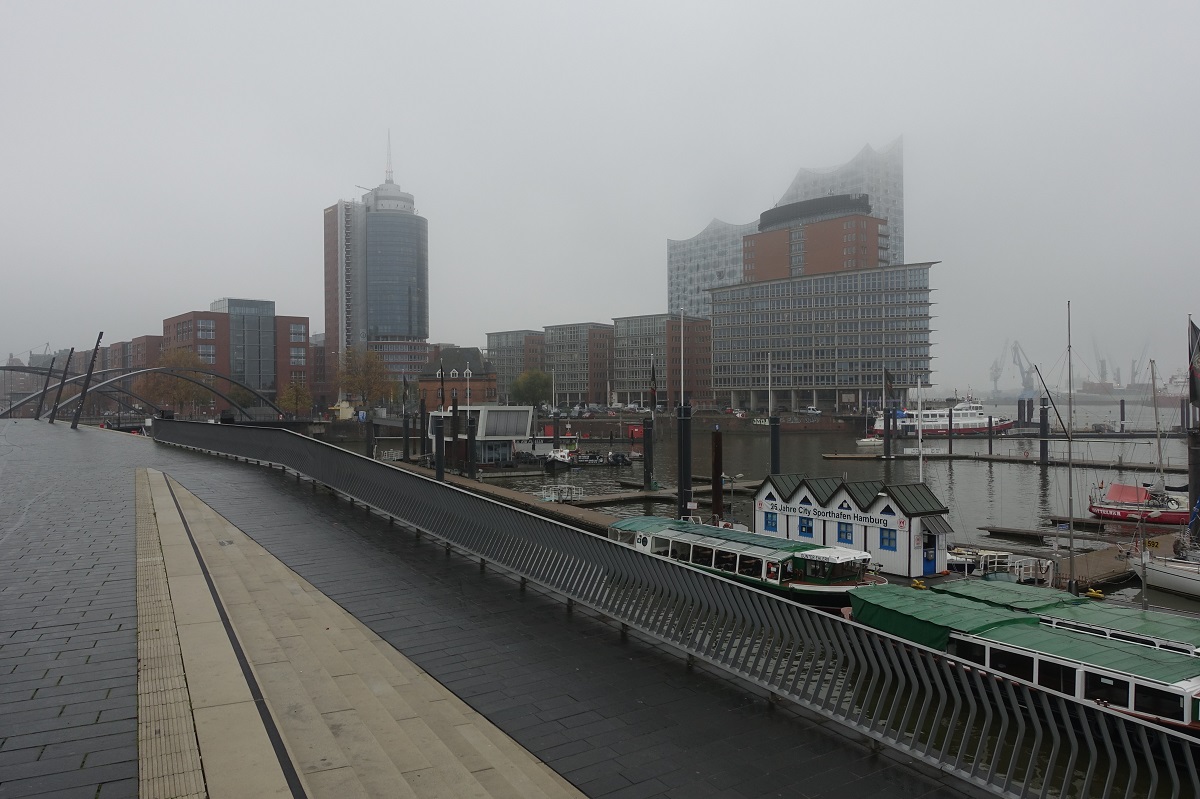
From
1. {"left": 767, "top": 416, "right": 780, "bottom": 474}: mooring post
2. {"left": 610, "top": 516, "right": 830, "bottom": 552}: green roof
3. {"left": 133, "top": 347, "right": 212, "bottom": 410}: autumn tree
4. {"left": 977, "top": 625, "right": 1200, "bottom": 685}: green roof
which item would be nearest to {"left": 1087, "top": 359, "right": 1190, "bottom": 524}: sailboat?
{"left": 767, "top": 416, "right": 780, "bottom": 474}: mooring post

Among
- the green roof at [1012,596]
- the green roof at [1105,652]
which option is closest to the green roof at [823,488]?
the green roof at [1012,596]

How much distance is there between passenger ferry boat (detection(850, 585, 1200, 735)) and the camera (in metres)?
10.5

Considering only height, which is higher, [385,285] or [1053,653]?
[385,285]

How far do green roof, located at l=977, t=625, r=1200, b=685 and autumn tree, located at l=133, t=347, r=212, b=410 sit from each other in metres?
121

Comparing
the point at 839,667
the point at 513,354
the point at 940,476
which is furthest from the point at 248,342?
the point at 839,667

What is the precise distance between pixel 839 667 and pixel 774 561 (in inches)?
444

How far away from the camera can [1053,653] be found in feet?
37.2

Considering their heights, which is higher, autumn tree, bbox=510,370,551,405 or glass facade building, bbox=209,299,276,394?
glass facade building, bbox=209,299,276,394

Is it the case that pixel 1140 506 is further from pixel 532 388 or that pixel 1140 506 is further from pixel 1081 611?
pixel 532 388

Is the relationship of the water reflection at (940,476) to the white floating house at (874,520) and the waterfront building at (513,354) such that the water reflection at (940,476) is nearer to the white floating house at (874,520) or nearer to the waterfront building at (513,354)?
the white floating house at (874,520)

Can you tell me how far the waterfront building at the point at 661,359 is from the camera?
14638 centimetres

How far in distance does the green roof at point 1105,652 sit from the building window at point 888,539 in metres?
10.8

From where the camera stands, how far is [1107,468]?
69.8 meters

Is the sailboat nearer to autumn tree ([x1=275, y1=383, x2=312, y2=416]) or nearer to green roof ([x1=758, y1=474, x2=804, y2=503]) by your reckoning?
green roof ([x1=758, y1=474, x2=804, y2=503])
